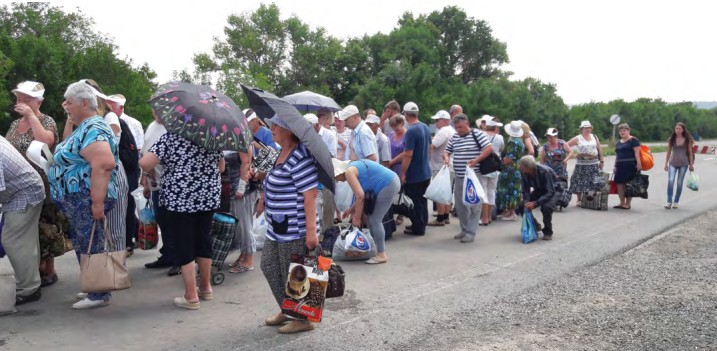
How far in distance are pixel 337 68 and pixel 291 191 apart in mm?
36079

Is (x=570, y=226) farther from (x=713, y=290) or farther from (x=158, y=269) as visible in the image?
(x=158, y=269)

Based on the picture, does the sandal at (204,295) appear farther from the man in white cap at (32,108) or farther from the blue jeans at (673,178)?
the blue jeans at (673,178)

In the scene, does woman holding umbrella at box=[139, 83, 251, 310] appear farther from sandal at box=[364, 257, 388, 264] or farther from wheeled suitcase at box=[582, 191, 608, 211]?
wheeled suitcase at box=[582, 191, 608, 211]

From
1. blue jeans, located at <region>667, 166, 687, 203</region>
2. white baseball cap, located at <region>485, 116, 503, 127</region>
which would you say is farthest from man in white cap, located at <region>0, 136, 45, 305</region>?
blue jeans, located at <region>667, 166, 687, 203</region>

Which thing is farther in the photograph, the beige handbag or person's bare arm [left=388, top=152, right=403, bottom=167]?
person's bare arm [left=388, top=152, right=403, bottom=167]

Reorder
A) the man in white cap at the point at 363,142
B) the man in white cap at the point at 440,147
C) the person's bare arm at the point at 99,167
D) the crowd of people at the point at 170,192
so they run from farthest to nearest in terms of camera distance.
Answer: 1. the man in white cap at the point at 440,147
2. the man in white cap at the point at 363,142
3. the person's bare arm at the point at 99,167
4. the crowd of people at the point at 170,192

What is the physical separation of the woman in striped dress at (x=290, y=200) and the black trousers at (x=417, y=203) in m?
4.31

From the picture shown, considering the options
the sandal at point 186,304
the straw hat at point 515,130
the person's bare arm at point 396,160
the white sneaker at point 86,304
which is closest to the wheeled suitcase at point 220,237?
the sandal at point 186,304

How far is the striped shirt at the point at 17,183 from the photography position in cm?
527

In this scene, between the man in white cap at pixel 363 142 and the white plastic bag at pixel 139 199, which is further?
the man in white cap at pixel 363 142

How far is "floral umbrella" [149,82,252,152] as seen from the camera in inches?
194

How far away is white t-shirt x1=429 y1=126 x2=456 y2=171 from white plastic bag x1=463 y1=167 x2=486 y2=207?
147 cm

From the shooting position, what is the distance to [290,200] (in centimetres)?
479

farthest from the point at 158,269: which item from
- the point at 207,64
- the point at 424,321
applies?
the point at 207,64
